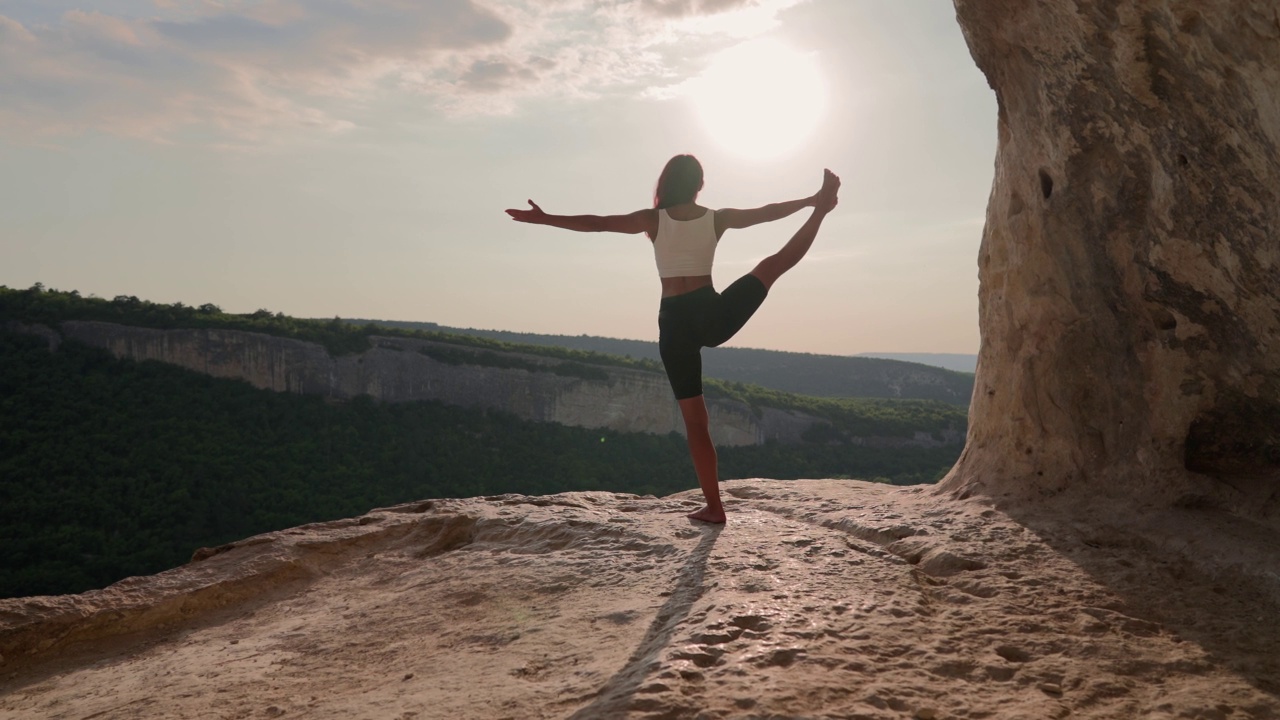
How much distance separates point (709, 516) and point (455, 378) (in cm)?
3892

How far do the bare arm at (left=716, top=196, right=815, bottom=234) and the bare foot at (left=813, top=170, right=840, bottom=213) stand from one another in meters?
0.04

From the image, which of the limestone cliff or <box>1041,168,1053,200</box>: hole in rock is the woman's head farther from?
the limestone cliff

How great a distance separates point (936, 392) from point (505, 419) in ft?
123

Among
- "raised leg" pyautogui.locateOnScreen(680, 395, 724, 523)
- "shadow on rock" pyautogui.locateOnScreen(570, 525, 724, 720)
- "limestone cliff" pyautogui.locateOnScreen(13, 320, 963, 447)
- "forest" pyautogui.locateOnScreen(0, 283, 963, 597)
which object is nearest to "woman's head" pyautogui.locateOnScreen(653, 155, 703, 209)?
"raised leg" pyautogui.locateOnScreen(680, 395, 724, 523)

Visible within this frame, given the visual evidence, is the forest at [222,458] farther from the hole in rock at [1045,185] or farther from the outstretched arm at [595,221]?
the hole in rock at [1045,185]

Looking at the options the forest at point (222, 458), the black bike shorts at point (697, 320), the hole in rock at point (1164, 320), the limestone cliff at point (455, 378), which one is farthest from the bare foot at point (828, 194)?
the limestone cliff at point (455, 378)

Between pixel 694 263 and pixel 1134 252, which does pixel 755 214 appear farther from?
pixel 1134 252

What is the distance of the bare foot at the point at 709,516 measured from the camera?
469cm

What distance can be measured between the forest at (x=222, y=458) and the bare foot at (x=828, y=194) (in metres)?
22.2

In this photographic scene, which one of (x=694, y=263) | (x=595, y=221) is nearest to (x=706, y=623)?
(x=694, y=263)

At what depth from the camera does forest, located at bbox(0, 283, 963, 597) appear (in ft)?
80.4

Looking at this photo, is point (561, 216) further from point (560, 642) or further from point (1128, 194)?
point (1128, 194)

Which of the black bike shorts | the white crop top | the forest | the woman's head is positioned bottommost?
the forest

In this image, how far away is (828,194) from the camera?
475 centimetres
